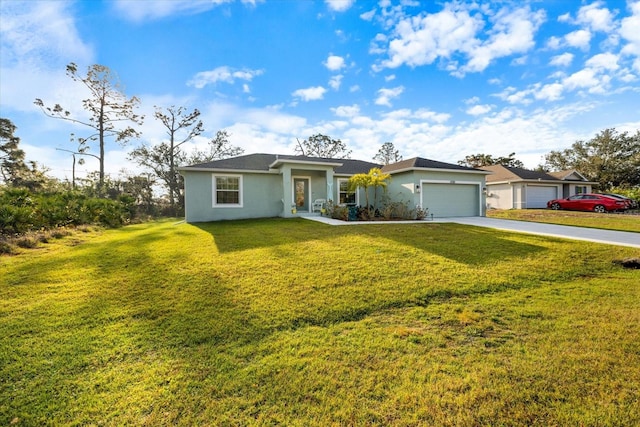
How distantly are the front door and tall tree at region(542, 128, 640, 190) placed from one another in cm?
3827

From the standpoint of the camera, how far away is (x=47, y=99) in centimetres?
2117

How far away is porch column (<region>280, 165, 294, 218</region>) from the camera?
497 inches

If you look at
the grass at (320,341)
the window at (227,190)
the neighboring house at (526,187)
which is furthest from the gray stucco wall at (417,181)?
the neighboring house at (526,187)

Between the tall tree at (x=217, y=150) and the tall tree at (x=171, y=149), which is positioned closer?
the tall tree at (x=171, y=149)

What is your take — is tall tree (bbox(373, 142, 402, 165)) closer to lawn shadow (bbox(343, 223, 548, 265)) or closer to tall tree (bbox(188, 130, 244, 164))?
tall tree (bbox(188, 130, 244, 164))

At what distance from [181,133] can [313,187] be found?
2004 centimetres

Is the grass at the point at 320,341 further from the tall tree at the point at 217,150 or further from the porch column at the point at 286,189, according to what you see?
the tall tree at the point at 217,150

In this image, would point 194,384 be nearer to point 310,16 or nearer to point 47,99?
point 310,16

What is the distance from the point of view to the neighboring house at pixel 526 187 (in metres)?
21.7

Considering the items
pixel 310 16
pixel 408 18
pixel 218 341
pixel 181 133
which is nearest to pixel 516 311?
pixel 218 341

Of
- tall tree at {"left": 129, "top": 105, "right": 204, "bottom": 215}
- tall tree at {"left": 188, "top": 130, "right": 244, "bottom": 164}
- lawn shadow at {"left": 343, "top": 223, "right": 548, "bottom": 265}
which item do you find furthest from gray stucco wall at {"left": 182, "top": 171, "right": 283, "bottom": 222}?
tall tree at {"left": 188, "top": 130, "right": 244, "bottom": 164}

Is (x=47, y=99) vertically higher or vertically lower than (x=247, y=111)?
higher

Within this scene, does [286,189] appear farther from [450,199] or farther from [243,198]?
[450,199]

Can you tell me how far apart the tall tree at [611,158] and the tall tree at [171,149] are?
46.8 meters
